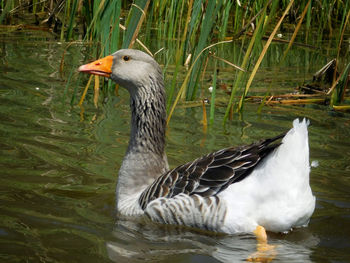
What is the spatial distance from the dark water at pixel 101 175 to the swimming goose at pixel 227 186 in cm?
14

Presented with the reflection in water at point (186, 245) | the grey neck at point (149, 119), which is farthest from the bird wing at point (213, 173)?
the grey neck at point (149, 119)

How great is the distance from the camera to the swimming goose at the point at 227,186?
16.6ft

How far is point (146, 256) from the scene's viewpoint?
15.2ft

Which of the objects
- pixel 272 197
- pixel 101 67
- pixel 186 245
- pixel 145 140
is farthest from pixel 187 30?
pixel 186 245

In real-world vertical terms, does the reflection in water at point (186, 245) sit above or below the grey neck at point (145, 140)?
below

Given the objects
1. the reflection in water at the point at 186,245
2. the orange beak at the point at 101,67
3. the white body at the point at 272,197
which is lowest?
the reflection in water at the point at 186,245

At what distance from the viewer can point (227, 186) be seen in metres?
5.22

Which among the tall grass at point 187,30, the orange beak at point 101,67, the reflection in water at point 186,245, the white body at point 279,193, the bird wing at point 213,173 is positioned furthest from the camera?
the orange beak at point 101,67

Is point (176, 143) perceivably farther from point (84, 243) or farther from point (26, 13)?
point (26, 13)

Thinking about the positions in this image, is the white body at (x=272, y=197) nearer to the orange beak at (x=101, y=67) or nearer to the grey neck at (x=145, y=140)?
the grey neck at (x=145, y=140)

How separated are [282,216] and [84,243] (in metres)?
1.59

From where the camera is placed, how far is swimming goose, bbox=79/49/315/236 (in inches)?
199

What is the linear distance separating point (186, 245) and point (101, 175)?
186cm

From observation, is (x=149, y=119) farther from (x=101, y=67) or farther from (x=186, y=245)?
(x=186, y=245)
